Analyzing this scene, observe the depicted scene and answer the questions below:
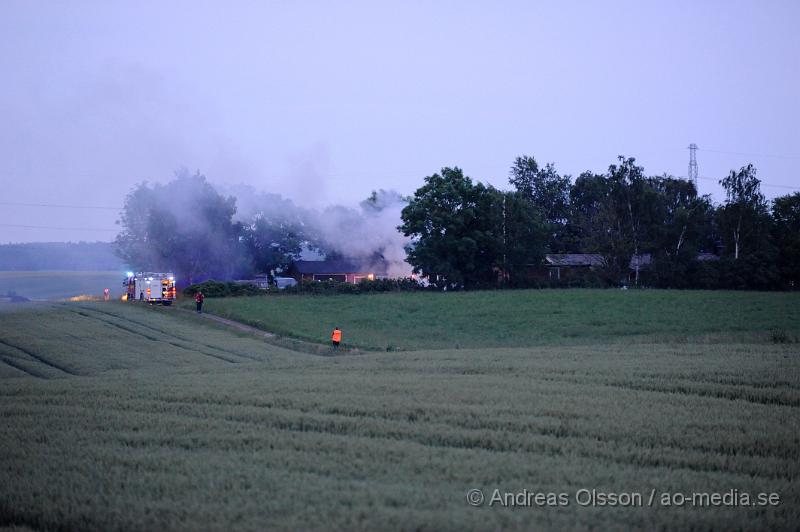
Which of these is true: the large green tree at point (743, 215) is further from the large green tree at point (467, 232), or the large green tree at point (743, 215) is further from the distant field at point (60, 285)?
the distant field at point (60, 285)

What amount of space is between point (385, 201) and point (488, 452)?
76.5 m

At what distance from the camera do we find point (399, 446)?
10.5 m

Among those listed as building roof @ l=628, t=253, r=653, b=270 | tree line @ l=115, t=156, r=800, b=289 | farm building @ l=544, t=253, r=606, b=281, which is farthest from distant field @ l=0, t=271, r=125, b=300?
building roof @ l=628, t=253, r=653, b=270

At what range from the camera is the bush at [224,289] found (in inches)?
2513

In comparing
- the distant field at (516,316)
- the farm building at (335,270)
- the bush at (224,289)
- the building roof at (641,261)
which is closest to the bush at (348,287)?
the bush at (224,289)

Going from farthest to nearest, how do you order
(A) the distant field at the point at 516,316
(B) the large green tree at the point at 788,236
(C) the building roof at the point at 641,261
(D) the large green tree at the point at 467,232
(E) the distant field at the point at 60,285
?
(E) the distant field at the point at 60,285 → (C) the building roof at the point at 641,261 → (B) the large green tree at the point at 788,236 → (D) the large green tree at the point at 467,232 → (A) the distant field at the point at 516,316

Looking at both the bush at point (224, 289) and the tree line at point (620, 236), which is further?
the tree line at point (620, 236)

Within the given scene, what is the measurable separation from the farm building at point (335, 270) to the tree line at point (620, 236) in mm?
11614

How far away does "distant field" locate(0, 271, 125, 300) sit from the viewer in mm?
87000

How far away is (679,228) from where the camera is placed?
76.8m

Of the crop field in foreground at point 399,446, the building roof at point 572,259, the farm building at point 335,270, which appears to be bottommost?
the crop field in foreground at point 399,446

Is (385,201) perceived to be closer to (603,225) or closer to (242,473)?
(603,225)

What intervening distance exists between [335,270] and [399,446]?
83280 mm

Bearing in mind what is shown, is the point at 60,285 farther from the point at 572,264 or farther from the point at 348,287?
the point at 572,264
